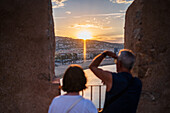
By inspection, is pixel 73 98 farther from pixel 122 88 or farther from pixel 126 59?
pixel 126 59

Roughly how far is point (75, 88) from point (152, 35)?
6.16 ft

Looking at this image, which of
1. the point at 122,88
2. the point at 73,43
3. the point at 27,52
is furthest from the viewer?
the point at 73,43

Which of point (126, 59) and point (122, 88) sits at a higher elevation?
point (126, 59)

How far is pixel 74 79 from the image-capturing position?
1129 millimetres

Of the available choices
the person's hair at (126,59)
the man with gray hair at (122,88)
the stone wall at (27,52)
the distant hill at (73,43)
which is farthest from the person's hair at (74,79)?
the distant hill at (73,43)

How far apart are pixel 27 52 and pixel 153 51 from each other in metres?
2.09

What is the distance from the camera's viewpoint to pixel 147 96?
100 inches

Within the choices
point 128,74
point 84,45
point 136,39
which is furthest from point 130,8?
point 84,45

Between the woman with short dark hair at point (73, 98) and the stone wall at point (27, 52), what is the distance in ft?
4.36

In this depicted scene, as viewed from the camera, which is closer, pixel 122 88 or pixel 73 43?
pixel 122 88

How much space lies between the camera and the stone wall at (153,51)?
2441mm

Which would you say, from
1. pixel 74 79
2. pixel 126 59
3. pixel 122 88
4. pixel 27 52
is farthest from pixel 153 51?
pixel 27 52

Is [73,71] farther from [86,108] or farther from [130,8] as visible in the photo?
[130,8]

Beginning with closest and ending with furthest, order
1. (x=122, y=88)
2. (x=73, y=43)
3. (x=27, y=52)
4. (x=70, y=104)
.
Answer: (x=70, y=104) < (x=122, y=88) < (x=27, y=52) < (x=73, y=43)
